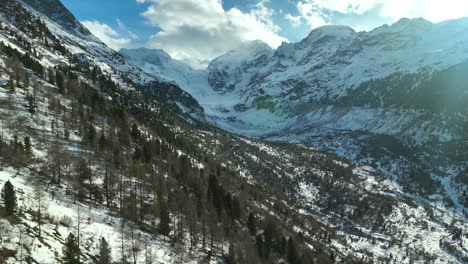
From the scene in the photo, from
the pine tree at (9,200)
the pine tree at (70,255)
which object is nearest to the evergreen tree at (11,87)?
the pine tree at (9,200)

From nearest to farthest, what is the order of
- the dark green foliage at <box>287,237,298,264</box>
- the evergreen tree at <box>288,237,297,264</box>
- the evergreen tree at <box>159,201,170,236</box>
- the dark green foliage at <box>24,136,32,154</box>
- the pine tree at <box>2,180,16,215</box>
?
the pine tree at <box>2,180,16,215</box>, the dark green foliage at <box>24,136,32,154</box>, the evergreen tree at <box>159,201,170,236</box>, the dark green foliage at <box>287,237,298,264</box>, the evergreen tree at <box>288,237,297,264</box>

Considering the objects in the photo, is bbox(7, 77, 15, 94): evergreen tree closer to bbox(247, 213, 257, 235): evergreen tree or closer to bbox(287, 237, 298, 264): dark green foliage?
bbox(247, 213, 257, 235): evergreen tree

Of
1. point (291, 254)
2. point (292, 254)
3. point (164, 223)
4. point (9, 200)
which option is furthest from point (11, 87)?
point (292, 254)

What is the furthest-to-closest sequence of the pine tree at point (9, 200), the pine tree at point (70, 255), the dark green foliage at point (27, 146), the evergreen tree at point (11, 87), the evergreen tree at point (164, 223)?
the evergreen tree at point (11, 87), the evergreen tree at point (164, 223), the dark green foliage at point (27, 146), the pine tree at point (9, 200), the pine tree at point (70, 255)

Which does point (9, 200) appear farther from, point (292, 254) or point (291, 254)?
point (292, 254)

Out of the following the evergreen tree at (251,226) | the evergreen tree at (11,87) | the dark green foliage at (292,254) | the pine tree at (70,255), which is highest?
the evergreen tree at (11,87)

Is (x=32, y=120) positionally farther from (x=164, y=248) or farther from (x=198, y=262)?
(x=198, y=262)

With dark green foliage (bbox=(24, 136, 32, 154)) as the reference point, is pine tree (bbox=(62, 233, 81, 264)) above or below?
below

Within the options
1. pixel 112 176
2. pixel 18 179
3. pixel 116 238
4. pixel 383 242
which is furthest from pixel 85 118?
pixel 383 242

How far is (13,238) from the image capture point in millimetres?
37156

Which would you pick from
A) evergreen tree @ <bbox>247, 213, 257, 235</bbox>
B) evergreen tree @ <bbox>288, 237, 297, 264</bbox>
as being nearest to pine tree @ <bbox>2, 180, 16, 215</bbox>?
evergreen tree @ <bbox>247, 213, 257, 235</bbox>

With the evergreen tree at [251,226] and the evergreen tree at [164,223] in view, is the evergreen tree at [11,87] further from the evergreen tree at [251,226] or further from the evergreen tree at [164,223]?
the evergreen tree at [251,226]

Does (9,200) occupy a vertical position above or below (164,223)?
above

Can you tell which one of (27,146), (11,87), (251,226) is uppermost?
(11,87)
